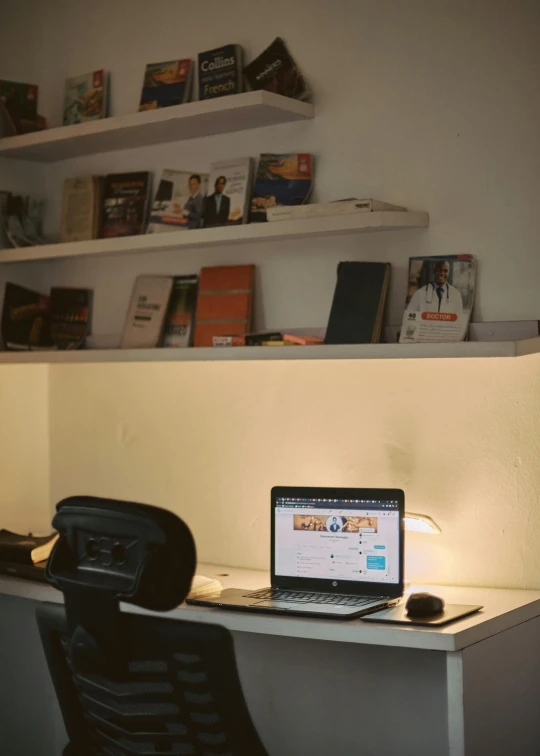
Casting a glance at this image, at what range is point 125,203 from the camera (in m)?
3.44

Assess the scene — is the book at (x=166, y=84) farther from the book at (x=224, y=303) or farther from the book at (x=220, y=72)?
the book at (x=224, y=303)

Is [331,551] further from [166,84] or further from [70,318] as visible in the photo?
[166,84]

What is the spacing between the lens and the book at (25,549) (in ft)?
10.2

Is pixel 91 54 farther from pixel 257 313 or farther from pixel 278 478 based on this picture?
pixel 278 478

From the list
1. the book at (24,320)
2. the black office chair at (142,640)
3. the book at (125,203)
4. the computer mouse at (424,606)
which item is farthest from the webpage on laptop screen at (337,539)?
the book at (24,320)

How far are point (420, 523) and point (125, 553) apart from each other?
132cm

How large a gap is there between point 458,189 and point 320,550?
3.47ft

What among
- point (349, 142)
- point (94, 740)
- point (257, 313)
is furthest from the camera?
point (257, 313)

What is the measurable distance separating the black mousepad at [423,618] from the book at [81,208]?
1694 millimetres

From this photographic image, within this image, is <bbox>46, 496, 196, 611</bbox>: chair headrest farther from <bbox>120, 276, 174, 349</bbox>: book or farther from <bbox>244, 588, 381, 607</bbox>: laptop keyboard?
<bbox>120, 276, 174, 349</bbox>: book

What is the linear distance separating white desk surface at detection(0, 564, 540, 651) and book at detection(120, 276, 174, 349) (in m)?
0.85

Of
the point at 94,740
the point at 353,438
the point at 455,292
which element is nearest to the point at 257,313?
the point at 353,438

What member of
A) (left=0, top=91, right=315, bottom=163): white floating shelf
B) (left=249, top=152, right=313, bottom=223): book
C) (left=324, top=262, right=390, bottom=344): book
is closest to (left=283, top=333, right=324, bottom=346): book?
(left=324, top=262, right=390, bottom=344): book

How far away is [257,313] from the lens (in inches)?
126
